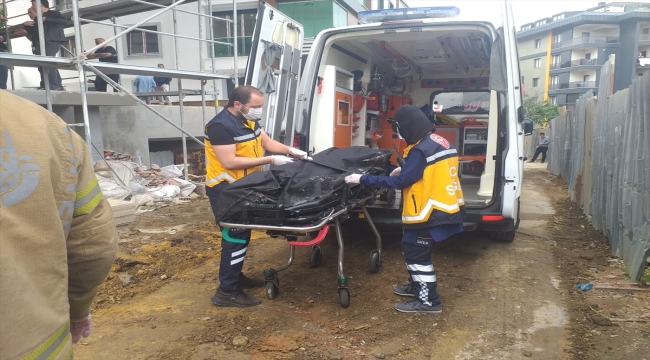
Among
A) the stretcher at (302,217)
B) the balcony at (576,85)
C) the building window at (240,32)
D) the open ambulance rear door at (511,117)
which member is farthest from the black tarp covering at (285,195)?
the balcony at (576,85)

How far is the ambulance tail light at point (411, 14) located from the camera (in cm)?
432

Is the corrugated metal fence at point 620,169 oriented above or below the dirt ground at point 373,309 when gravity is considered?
above

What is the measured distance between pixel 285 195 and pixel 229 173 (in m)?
0.64

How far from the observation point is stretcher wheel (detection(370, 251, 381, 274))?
4.07 metres

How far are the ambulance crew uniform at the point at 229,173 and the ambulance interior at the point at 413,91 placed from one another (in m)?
1.43

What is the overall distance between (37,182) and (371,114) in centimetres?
590

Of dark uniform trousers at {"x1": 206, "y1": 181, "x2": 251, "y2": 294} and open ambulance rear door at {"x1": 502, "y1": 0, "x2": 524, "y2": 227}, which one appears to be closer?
dark uniform trousers at {"x1": 206, "y1": 181, "x2": 251, "y2": 294}

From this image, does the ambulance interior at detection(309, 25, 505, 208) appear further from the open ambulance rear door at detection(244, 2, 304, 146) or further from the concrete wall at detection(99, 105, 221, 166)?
the concrete wall at detection(99, 105, 221, 166)

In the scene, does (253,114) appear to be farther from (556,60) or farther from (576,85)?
(556,60)

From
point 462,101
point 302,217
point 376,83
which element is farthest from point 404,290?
point 462,101

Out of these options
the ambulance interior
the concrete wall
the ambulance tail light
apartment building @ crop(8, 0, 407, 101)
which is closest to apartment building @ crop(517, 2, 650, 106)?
apartment building @ crop(8, 0, 407, 101)

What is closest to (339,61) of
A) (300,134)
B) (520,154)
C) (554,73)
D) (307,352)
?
(300,134)

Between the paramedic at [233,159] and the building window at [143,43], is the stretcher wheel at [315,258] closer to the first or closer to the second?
the paramedic at [233,159]

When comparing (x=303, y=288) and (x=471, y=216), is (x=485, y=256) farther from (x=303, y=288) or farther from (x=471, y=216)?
(x=303, y=288)
